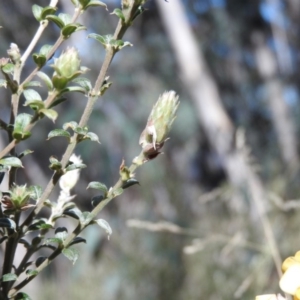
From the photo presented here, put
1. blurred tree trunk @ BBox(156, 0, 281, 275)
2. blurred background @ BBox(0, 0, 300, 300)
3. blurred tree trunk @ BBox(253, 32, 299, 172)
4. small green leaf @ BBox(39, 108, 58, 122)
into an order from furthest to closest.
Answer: blurred tree trunk @ BBox(253, 32, 299, 172) < blurred tree trunk @ BBox(156, 0, 281, 275) < blurred background @ BBox(0, 0, 300, 300) < small green leaf @ BBox(39, 108, 58, 122)

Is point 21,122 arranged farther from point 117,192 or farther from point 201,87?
point 201,87

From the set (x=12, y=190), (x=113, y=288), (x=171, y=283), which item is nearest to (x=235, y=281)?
(x=171, y=283)

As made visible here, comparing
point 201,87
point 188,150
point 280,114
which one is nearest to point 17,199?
point 201,87

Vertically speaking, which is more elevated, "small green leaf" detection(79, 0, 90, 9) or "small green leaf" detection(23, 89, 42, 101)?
"small green leaf" detection(79, 0, 90, 9)

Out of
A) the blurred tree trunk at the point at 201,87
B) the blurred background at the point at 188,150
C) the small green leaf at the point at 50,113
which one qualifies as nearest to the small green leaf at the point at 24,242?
the small green leaf at the point at 50,113

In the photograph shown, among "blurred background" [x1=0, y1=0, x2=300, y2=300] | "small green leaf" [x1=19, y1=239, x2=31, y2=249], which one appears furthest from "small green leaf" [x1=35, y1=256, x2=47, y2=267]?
"blurred background" [x1=0, y1=0, x2=300, y2=300]

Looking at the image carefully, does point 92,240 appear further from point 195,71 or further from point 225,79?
point 225,79

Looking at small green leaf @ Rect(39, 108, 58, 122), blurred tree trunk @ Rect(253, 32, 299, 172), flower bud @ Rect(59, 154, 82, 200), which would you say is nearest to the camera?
small green leaf @ Rect(39, 108, 58, 122)

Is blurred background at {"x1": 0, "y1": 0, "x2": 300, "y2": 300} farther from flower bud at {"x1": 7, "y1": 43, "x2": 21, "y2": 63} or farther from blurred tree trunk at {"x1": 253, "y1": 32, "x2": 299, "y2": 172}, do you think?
flower bud at {"x1": 7, "y1": 43, "x2": 21, "y2": 63}
